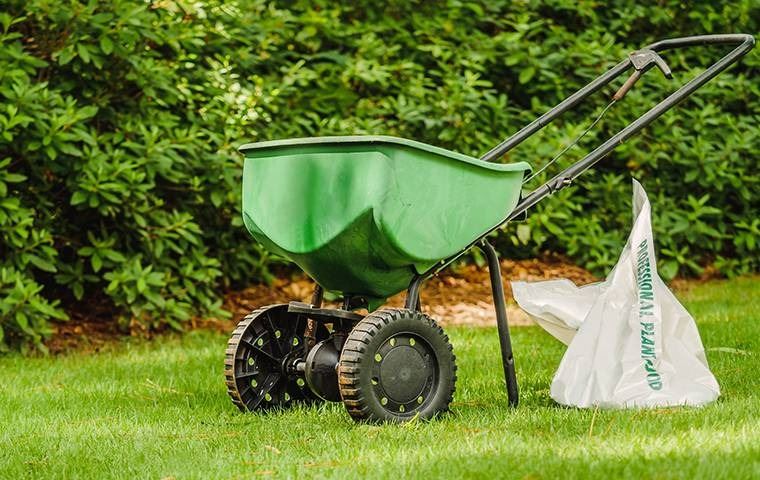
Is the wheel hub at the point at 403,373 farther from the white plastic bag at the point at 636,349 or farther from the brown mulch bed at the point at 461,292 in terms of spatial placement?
the brown mulch bed at the point at 461,292

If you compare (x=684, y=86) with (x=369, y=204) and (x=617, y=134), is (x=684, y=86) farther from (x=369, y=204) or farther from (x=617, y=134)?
(x=369, y=204)

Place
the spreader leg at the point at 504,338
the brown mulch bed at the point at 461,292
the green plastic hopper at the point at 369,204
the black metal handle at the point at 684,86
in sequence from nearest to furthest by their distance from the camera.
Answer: the green plastic hopper at the point at 369,204, the spreader leg at the point at 504,338, the black metal handle at the point at 684,86, the brown mulch bed at the point at 461,292

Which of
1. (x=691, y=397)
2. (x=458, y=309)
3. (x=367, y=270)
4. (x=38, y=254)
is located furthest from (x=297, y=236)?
(x=458, y=309)

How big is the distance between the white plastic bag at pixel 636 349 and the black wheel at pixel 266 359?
86 centimetres

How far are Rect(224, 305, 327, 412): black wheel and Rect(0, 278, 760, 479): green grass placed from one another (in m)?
0.09

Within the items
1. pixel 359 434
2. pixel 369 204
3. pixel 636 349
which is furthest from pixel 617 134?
pixel 359 434

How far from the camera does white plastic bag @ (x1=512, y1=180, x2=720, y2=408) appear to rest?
3.62m

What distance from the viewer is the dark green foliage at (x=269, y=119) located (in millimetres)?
5461

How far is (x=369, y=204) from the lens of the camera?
325 cm

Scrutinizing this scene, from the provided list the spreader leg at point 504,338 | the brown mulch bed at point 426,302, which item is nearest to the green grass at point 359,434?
A: the spreader leg at point 504,338

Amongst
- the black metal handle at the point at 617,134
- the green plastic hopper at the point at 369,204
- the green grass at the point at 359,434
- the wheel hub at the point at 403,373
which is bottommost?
the green grass at the point at 359,434

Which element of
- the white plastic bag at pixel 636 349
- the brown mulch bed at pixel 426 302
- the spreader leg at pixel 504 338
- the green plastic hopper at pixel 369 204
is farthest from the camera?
the brown mulch bed at pixel 426 302

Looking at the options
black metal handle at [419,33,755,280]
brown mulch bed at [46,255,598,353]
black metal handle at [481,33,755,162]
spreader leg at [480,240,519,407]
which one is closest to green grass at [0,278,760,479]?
spreader leg at [480,240,519,407]

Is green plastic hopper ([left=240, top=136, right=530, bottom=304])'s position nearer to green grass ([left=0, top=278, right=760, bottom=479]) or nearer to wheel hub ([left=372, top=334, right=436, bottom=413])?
wheel hub ([left=372, top=334, right=436, bottom=413])
